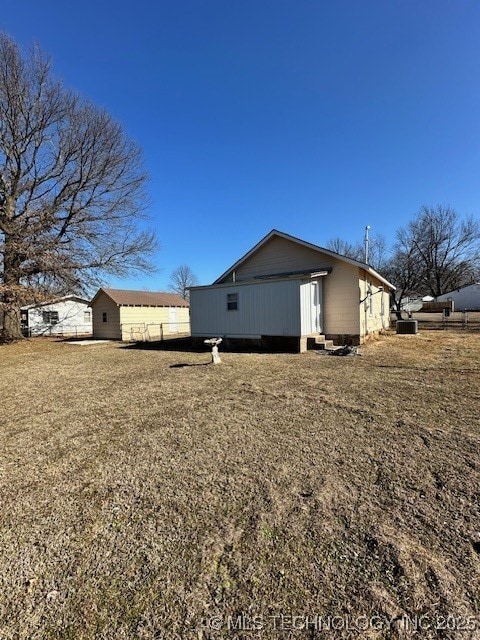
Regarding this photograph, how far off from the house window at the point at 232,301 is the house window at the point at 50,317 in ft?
66.2

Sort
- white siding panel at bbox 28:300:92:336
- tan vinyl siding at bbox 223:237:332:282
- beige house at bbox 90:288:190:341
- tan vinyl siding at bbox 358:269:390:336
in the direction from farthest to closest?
white siding panel at bbox 28:300:92:336, beige house at bbox 90:288:190:341, tan vinyl siding at bbox 223:237:332:282, tan vinyl siding at bbox 358:269:390:336

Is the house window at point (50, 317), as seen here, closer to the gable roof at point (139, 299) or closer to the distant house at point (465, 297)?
the gable roof at point (139, 299)

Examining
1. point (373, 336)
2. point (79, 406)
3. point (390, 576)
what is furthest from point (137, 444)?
point (373, 336)

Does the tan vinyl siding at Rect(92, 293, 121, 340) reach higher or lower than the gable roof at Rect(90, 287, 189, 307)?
lower

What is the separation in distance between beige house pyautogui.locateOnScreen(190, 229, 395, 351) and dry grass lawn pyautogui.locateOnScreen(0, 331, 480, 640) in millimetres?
6390

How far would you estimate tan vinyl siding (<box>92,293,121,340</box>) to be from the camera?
21.7 metres

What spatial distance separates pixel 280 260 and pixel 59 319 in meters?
22.1

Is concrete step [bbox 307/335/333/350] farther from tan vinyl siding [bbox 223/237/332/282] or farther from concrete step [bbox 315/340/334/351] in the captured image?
tan vinyl siding [bbox 223/237/332/282]

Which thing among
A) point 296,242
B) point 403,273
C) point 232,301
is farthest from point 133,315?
point 403,273

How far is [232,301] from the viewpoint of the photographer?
43.1 ft

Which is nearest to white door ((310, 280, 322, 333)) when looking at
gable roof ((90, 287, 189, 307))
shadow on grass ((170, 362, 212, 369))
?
shadow on grass ((170, 362, 212, 369))

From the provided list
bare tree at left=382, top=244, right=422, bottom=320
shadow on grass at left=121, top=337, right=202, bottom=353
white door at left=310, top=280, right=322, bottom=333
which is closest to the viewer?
white door at left=310, top=280, right=322, bottom=333

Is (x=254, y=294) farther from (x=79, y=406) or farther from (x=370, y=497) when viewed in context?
(x=370, y=497)

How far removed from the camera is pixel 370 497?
2672mm
